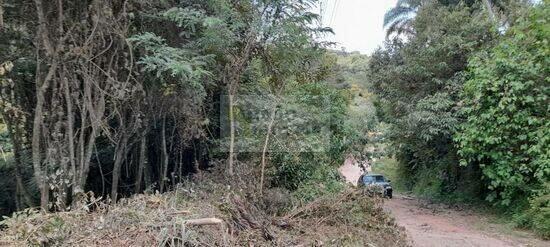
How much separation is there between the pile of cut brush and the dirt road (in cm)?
139

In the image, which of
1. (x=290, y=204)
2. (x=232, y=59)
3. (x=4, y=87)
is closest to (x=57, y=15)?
(x=4, y=87)

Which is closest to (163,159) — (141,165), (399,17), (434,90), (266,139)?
(141,165)

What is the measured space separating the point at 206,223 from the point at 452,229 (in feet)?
23.6

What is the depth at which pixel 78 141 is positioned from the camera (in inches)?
220

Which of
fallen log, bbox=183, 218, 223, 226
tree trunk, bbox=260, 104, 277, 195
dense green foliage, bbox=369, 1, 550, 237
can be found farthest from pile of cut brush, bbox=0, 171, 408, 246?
dense green foliage, bbox=369, 1, 550, 237

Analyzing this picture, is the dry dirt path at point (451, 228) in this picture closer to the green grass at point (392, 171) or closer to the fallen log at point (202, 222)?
the fallen log at point (202, 222)

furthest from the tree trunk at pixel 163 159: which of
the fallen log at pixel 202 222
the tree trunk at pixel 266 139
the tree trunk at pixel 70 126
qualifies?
the fallen log at pixel 202 222

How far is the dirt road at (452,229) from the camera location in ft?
25.3

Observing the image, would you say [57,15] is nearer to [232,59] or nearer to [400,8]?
[232,59]

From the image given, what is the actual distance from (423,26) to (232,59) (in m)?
11.5

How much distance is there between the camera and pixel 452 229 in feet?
31.2

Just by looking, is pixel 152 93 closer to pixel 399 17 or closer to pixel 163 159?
pixel 163 159

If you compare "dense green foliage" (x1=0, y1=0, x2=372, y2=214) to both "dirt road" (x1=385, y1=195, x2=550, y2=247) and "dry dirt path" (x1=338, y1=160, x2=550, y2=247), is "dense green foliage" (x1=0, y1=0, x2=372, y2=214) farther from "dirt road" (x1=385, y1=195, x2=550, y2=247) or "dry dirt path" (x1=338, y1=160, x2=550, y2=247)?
"dirt road" (x1=385, y1=195, x2=550, y2=247)

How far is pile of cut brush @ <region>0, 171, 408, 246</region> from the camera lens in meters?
3.88
